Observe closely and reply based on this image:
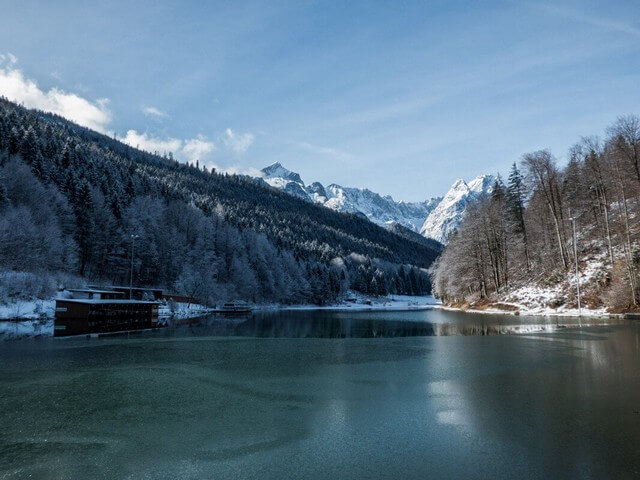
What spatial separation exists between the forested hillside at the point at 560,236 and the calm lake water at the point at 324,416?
27.2m

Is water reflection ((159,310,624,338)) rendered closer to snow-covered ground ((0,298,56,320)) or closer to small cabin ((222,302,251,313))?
snow-covered ground ((0,298,56,320))

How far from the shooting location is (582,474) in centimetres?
682

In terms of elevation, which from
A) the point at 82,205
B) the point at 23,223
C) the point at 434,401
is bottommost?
the point at 434,401

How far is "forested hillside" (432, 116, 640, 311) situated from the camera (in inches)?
1601

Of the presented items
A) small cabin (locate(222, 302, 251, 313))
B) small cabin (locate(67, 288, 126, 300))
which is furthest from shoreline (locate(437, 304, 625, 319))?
small cabin (locate(67, 288, 126, 300))

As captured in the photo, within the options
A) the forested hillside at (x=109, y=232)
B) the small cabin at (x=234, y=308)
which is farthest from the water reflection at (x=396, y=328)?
the small cabin at (x=234, y=308)

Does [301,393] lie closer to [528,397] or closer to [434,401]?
[434,401]

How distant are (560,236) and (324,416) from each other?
4964cm

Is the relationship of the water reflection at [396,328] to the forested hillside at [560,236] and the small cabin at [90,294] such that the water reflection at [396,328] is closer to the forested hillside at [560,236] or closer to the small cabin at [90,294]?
the forested hillside at [560,236]

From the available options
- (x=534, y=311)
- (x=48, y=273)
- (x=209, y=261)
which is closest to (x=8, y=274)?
(x=48, y=273)

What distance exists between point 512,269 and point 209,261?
188 ft

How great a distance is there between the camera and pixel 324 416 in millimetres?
10250

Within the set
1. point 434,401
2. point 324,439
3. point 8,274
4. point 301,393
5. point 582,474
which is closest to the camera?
point 582,474

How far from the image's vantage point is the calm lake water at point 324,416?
289 inches
